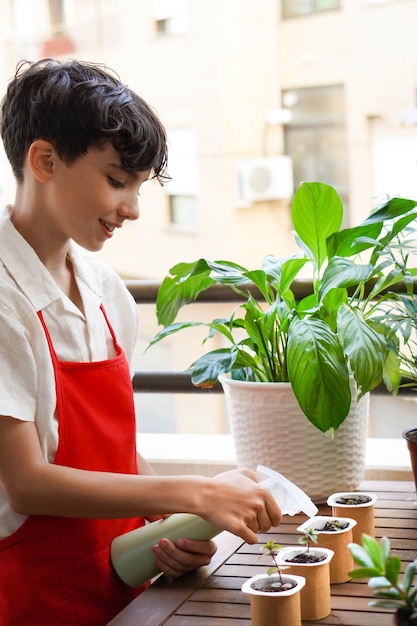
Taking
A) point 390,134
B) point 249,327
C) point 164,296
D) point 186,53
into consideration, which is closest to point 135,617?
point 249,327

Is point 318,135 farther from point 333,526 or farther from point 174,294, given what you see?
point 333,526

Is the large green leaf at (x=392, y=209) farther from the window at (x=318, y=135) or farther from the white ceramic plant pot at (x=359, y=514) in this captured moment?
the window at (x=318, y=135)

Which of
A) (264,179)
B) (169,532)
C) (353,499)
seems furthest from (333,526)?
(264,179)

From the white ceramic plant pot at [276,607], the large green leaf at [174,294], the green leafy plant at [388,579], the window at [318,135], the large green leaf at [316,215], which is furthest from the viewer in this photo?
the window at [318,135]

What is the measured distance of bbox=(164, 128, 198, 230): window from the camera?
11078mm

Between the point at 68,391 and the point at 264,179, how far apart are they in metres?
9.57

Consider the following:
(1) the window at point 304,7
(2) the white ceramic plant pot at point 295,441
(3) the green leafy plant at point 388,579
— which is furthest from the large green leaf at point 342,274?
(1) the window at point 304,7

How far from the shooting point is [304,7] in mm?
10656

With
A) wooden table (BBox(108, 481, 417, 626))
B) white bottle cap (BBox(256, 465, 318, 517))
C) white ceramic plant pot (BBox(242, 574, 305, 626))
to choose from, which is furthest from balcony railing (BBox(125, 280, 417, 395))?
white ceramic plant pot (BBox(242, 574, 305, 626))

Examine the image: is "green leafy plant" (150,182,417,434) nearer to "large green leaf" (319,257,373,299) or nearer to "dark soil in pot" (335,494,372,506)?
"large green leaf" (319,257,373,299)

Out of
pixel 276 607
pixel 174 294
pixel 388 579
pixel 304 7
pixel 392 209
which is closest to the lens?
pixel 388 579

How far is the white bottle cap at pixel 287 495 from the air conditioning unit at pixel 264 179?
9225 mm

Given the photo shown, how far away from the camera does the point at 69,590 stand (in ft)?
4.57

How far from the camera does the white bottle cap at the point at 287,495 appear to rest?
1.32 meters
